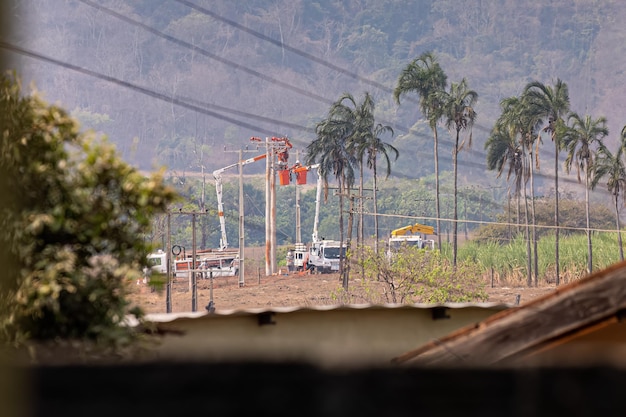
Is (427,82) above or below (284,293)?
above

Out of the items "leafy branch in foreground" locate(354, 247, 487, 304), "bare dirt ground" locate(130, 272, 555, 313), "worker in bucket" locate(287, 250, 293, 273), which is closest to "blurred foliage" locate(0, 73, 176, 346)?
"leafy branch in foreground" locate(354, 247, 487, 304)

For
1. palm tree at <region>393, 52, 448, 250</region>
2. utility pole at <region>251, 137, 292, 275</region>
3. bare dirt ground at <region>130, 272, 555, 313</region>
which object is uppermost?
palm tree at <region>393, 52, 448, 250</region>

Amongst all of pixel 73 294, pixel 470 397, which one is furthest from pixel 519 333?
pixel 470 397

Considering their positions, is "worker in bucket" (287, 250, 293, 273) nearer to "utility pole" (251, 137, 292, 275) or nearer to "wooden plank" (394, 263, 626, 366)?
"utility pole" (251, 137, 292, 275)

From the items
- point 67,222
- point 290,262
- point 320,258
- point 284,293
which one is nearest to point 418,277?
point 284,293

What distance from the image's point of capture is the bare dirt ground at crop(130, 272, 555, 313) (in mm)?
62438

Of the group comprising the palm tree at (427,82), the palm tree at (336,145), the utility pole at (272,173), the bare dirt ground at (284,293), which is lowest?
the bare dirt ground at (284,293)

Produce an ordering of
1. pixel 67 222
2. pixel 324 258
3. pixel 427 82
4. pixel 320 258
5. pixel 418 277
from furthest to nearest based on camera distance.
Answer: pixel 320 258 < pixel 324 258 < pixel 427 82 < pixel 418 277 < pixel 67 222

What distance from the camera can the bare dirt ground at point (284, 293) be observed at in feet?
205

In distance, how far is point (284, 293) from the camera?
68.9m

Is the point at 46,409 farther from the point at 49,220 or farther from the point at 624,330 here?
the point at 624,330

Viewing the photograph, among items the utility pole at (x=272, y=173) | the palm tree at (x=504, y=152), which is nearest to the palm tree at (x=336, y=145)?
the utility pole at (x=272, y=173)

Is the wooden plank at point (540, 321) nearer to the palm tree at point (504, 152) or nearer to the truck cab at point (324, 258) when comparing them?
the palm tree at point (504, 152)

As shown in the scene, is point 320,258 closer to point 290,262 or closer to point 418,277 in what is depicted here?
point 290,262
